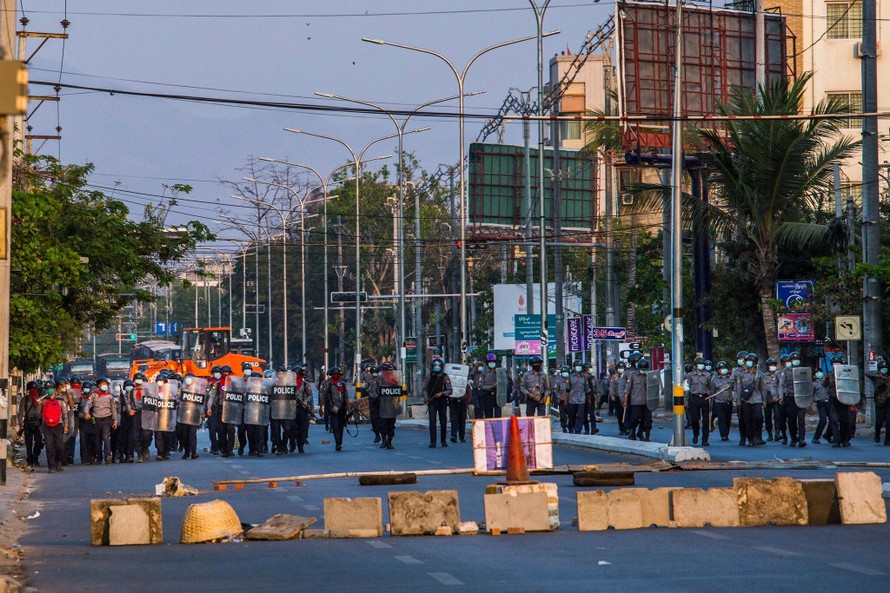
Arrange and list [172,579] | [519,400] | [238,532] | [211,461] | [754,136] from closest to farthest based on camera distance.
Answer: [172,579] → [238,532] → [211,461] → [754,136] → [519,400]

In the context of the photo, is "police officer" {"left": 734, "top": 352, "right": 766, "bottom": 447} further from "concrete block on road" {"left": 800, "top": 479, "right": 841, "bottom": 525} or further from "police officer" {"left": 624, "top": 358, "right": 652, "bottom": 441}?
"concrete block on road" {"left": 800, "top": 479, "right": 841, "bottom": 525}

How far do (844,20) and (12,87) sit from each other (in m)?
61.2

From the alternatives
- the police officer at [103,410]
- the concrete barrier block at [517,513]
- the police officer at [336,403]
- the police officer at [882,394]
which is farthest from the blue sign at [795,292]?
the concrete barrier block at [517,513]

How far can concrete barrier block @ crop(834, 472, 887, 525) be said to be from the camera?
611 inches

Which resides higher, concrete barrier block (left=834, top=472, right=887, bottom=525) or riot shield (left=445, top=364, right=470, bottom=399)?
riot shield (left=445, top=364, right=470, bottom=399)

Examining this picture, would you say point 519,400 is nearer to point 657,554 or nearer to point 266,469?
point 266,469

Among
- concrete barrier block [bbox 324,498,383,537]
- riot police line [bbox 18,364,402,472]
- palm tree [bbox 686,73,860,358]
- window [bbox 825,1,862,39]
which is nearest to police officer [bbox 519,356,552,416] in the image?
riot police line [bbox 18,364,402,472]

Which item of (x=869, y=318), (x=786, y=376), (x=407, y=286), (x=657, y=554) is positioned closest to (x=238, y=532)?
(x=657, y=554)

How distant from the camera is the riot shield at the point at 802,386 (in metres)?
30.7

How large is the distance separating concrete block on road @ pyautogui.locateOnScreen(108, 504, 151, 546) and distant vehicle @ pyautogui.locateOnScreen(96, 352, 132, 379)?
97.3 meters

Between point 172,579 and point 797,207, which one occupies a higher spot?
point 797,207

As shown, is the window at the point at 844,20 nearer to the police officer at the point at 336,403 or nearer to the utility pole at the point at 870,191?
the utility pole at the point at 870,191

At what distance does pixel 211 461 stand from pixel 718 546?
1830 cm

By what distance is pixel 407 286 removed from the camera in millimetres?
96750
